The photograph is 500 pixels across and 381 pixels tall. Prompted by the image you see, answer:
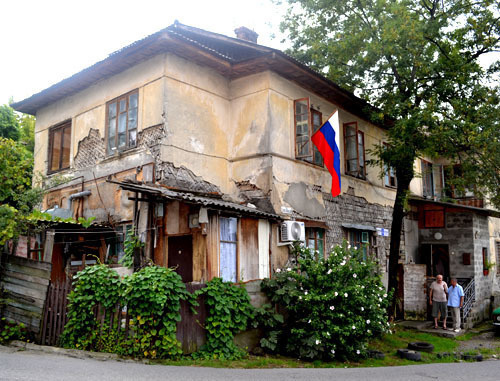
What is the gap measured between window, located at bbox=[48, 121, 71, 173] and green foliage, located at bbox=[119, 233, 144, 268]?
15.3ft

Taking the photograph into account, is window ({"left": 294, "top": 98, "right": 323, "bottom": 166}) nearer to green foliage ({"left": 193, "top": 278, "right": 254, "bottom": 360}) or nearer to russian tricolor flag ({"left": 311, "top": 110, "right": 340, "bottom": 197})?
russian tricolor flag ({"left": 311, "top": 110, "right": 340, "bottom": 197})

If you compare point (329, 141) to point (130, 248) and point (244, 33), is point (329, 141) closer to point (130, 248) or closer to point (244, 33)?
point (244, 33)

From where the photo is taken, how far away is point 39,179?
1468 cm

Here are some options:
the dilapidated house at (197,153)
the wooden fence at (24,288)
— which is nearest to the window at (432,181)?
the dilapidated house at (197,153)

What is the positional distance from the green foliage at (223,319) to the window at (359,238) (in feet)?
21.0

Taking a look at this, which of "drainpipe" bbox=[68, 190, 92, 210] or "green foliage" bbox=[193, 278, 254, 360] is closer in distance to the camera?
"green foliage" bbox=[193, 278, 254, 360]

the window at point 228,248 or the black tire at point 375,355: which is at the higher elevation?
the window at point 228,248

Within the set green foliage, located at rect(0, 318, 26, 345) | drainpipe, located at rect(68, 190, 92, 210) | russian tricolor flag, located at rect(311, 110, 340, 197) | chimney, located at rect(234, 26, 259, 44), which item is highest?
chimney, located at rect(234, 26, 259, 44)

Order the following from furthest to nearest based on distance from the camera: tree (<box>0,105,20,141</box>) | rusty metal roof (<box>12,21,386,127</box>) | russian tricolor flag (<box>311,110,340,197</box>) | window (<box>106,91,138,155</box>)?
tree (<box>0,105,20,141</box>), russian tricolor flag (<box>311,110,340,197</box>), window (<box>106,91,138,155</box>), rusty metal roof (<box>12,21,386,127</box>)

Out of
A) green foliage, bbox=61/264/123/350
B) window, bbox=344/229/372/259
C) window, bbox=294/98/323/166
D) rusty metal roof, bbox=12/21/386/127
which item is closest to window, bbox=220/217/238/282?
green foliage, bbox=61/264/123/350

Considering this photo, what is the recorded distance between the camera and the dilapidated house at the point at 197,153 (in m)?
10.7

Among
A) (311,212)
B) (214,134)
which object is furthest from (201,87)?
(311,212)

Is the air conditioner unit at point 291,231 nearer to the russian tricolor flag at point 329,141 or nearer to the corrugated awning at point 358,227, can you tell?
the russian tricolor flag at point 329,141

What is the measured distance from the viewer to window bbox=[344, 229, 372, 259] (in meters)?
14.8
